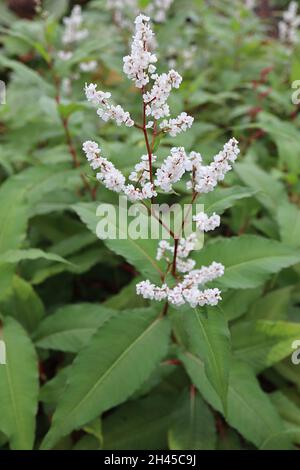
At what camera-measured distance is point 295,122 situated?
11.1ft

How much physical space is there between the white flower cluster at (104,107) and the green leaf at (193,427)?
1277 millimetres

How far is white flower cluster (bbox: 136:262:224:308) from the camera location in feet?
4.79

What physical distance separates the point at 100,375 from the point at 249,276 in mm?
626

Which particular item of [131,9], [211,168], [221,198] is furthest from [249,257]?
[131,9]

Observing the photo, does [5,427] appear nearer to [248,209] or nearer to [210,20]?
[248,209]

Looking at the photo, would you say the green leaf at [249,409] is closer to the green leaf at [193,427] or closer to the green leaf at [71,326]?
the green leaf at [193,427]

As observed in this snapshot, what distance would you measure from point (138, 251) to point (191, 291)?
0.45 metres

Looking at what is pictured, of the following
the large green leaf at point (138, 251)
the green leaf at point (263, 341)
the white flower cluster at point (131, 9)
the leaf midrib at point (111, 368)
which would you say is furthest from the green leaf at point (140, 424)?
the white flower cluster at point (131, 9)

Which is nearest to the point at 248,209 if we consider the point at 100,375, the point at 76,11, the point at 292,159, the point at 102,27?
the point at 292,159

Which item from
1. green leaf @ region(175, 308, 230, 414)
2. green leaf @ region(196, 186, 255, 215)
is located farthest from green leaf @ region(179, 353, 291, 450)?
green leaf @ region(196, 186, 255, 215)

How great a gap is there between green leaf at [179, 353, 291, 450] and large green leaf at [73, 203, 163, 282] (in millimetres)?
439

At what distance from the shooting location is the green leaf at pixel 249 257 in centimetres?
182

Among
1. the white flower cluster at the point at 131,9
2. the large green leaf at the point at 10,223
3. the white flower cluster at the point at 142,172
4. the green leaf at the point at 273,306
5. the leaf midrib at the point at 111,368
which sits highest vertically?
the white flower cluster at the point at 131,9

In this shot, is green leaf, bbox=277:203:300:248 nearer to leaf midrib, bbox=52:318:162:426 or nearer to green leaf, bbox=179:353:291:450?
green leaf, bbox=179:353:291:450
